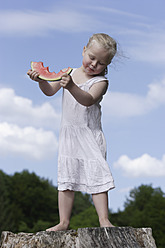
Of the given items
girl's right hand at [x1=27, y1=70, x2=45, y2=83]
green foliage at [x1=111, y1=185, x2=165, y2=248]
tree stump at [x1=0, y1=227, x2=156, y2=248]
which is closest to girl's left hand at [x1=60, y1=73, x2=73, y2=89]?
girl's right hand at [x1=27, y1=70, x2=45, y2=83]

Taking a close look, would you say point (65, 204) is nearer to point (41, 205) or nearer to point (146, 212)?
point (146, 212)

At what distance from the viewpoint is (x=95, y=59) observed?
173 inches

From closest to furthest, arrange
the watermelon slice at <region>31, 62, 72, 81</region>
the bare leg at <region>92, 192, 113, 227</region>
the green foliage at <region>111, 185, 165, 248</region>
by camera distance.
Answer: the watermelon slice at <region>31, 62, 72, 81</region> → the bare leg at <region>92, 192, 113, 227</region> → the green foliage at <region>111, 185, 165, 248</region>

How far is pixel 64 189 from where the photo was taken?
438 cm

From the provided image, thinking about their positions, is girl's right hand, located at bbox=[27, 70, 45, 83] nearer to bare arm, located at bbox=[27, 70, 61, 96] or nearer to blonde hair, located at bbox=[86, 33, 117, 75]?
bare arm, located at bbox=[27, 70, 61, 96]

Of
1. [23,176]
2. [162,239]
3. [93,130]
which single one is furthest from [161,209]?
[93,130]

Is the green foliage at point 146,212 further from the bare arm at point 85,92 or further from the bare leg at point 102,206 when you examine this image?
the bare arm at point 85,92

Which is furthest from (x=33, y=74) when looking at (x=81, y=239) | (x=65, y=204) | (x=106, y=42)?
(x=81, y=239)

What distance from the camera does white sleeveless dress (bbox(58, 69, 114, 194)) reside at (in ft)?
14.3

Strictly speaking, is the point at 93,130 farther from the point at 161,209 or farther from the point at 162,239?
the point at 161,209

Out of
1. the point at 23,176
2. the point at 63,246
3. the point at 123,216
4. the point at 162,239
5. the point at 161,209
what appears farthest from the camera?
the point at 23,176

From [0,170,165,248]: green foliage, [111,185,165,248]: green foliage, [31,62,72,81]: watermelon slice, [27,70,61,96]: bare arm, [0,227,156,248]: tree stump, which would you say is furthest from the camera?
[0,170,165,248]: green foliage

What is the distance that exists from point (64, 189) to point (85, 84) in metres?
1.26

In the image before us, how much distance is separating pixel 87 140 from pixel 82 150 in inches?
5.2
